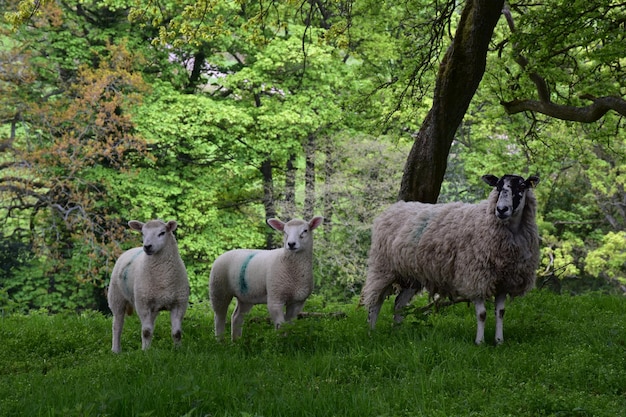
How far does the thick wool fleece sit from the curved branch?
106 inches

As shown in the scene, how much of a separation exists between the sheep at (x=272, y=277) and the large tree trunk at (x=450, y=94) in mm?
2692

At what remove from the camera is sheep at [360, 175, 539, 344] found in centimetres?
671

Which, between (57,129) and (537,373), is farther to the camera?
(57,129)

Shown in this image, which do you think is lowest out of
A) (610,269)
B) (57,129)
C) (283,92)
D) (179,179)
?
(610,269)

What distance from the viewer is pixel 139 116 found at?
61.6ft

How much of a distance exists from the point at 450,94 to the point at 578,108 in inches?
84.1

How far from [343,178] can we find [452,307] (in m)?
13.1

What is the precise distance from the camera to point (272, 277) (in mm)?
7082

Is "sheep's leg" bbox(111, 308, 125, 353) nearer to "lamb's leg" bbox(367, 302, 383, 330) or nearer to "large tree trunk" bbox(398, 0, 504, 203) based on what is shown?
"lamb's leg" bbox(367, 302, 383, 330)

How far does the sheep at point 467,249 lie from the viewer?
6707mm

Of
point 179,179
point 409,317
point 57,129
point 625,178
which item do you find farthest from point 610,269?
point 57,129

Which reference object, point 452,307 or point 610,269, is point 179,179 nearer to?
point 452,307

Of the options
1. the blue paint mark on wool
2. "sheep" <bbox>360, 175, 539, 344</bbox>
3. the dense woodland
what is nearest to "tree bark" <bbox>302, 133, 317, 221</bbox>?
the dense woodland

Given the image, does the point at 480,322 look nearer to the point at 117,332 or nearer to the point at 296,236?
Answer: the point at 296,236
